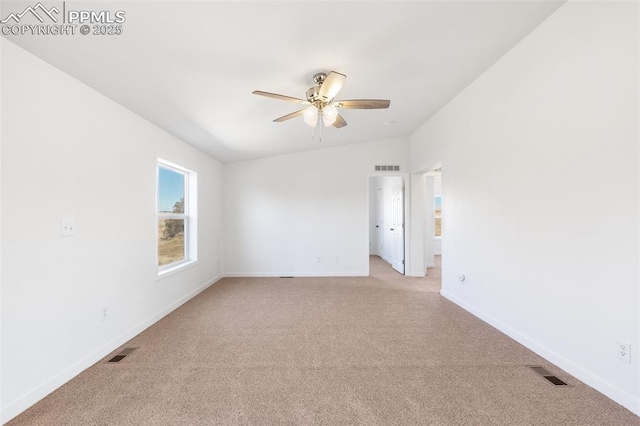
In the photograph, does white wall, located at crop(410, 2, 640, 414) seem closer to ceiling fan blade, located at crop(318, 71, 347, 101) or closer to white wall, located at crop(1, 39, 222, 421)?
ceiling fan blade, located at crop(318, 71, 347, 101)

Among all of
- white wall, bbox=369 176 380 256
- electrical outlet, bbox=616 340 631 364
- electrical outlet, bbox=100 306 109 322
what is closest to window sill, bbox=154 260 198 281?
electrical outlet, bbox=100 306 109 322

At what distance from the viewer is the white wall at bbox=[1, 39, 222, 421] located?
1.66m

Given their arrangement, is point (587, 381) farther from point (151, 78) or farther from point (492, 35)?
point (151, 78)

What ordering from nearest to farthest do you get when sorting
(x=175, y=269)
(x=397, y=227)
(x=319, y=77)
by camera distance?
(x=319, y=77) < (x=175, y=269) < (x=397, y=227)

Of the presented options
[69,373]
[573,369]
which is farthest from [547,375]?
[69,373]

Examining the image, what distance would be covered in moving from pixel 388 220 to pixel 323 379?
17.8 feet

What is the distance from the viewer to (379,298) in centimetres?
402

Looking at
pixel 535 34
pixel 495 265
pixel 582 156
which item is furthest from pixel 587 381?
pixel 535 34

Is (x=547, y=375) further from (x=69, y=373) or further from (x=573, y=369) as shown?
(x=69, y=373)

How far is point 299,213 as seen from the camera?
545 centimetres

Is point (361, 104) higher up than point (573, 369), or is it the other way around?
point (361, 104)

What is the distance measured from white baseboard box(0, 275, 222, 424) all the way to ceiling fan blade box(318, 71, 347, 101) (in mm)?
2889

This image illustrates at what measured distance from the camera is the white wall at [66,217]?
1657 millimetres

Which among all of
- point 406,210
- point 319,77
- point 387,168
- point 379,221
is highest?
point 319,77
